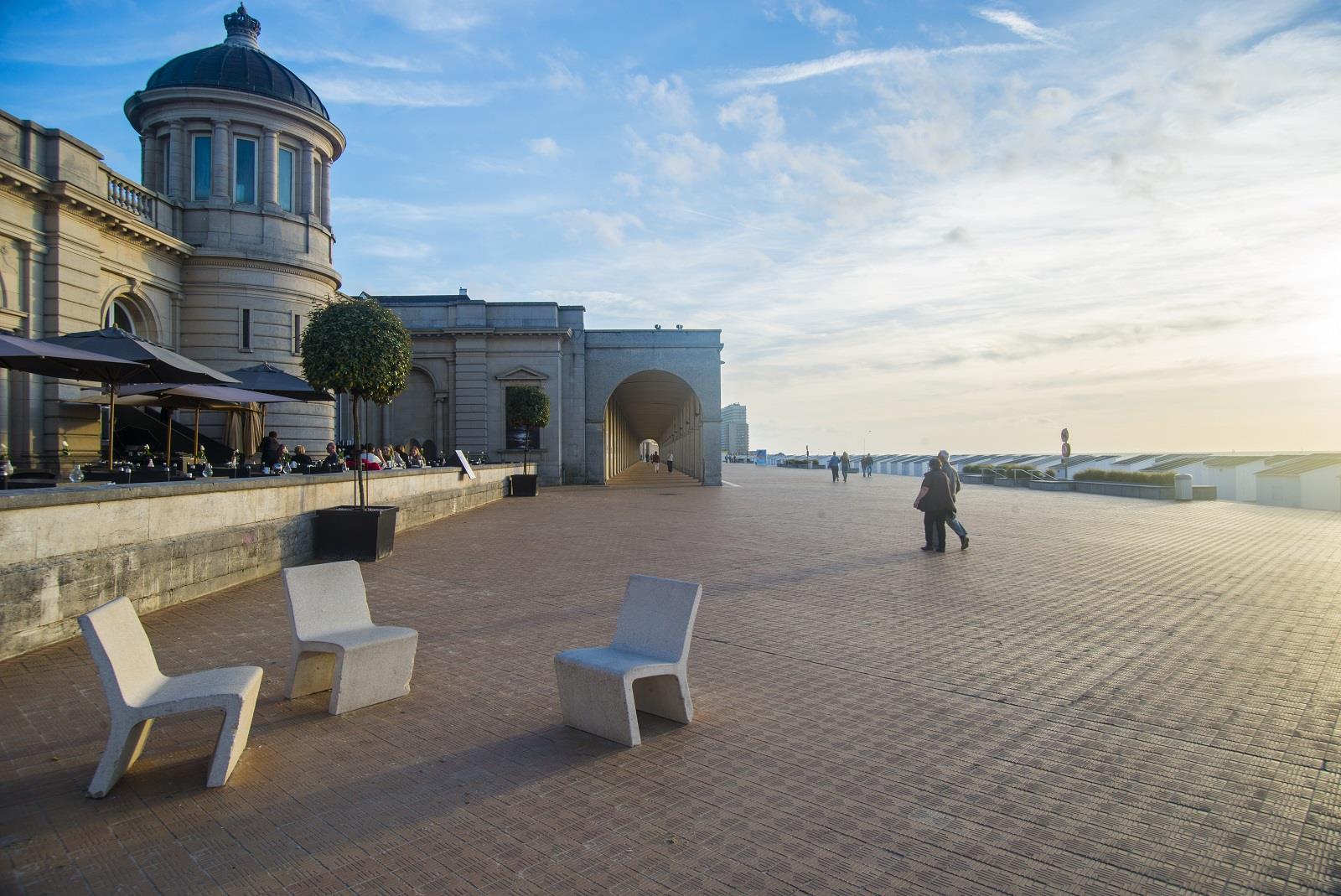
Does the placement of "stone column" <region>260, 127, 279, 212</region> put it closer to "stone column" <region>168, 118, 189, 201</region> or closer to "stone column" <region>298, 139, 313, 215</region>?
"stone column" <region>298, 139, 313, 215</region>

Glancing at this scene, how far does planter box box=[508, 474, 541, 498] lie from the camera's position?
96.2 feet

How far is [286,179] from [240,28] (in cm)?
681

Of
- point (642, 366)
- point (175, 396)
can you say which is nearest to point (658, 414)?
point (642, 366)

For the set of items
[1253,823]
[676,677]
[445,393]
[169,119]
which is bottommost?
[1253,823]

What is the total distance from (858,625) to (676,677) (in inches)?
131

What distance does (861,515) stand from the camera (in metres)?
21.0

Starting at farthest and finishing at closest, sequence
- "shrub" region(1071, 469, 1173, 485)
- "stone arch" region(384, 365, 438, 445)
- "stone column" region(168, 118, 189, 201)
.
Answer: "stone arch" region(384, 365, 438, 445) → "shrub" region(1071, 469, 1173, 485) → "stone column" region(168, 118, 189, 201)

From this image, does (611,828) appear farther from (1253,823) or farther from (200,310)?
(200,310)

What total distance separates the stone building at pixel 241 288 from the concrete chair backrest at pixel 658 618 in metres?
18.2


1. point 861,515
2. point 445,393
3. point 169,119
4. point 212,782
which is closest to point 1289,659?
point 212,782

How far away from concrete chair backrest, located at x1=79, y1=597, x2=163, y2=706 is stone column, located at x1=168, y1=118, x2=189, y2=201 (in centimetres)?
2628

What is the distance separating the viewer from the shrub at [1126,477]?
28.7m

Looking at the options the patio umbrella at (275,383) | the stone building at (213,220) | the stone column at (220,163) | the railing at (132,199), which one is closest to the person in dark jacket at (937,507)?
the patio umbrella at (275,383)

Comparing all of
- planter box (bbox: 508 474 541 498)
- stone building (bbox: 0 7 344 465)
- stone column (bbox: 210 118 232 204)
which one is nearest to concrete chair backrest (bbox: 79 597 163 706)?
stone building (bbox: 0 7 344 465)
